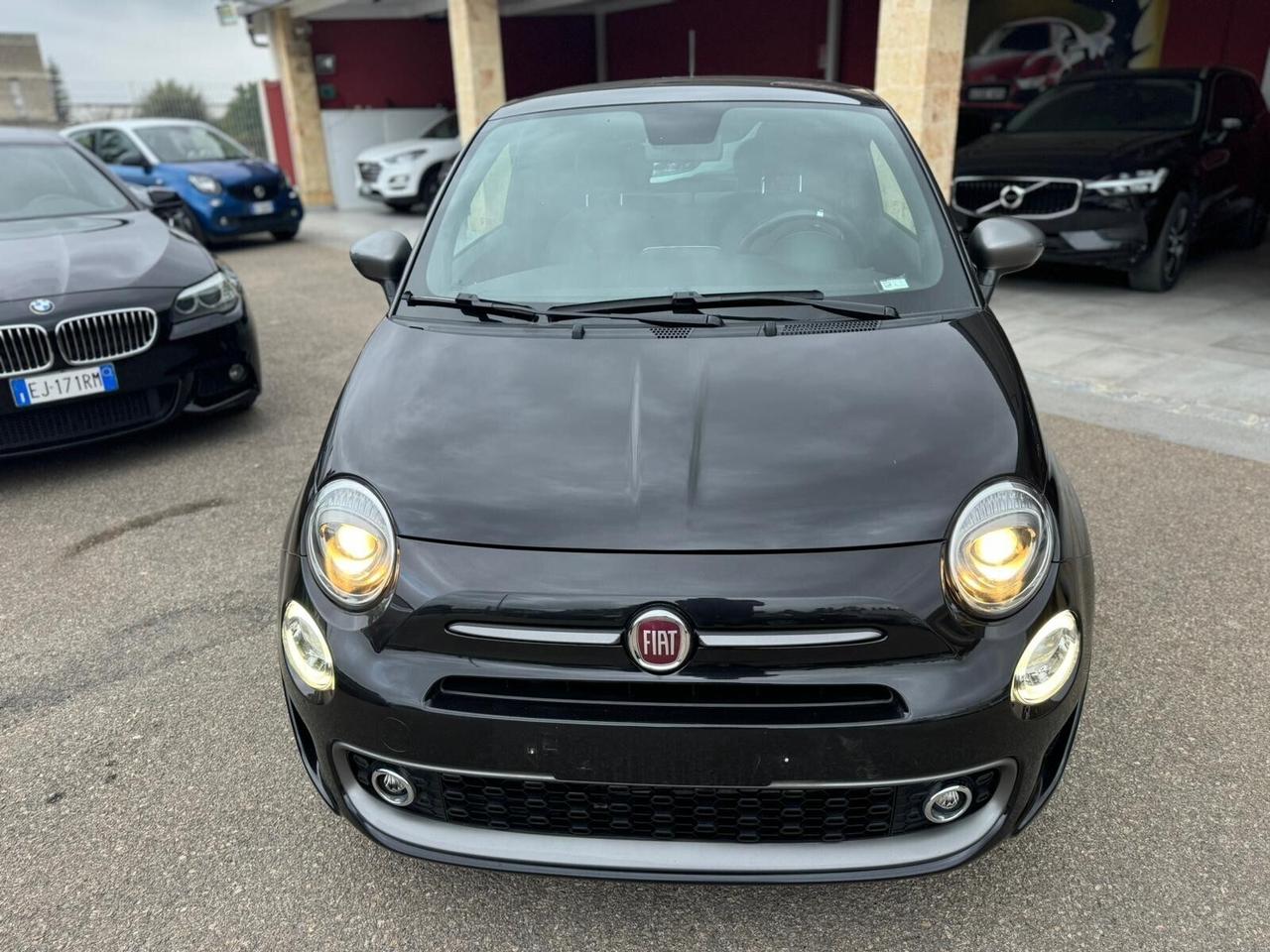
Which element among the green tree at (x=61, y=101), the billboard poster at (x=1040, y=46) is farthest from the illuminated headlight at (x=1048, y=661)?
the green tree at (x=61, y=101)

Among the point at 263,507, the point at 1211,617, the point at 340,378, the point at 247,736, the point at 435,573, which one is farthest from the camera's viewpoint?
the point at 340,378

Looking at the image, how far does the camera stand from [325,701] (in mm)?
1787

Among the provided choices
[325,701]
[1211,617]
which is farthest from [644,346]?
[1211,617]

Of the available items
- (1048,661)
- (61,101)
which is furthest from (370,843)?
(61,101)

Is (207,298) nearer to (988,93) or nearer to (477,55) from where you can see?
(477,55)

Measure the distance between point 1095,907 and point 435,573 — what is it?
154cm

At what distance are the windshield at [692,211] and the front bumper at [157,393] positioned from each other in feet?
7.34

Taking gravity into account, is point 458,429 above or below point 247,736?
above

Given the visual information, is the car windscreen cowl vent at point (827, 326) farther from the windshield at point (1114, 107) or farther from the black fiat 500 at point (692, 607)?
the windshield at point (1114, 107)

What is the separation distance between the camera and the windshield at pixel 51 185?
529 cm

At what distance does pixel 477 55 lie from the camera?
500 inches

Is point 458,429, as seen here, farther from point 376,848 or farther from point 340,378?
point 340,378

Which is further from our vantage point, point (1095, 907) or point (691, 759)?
point (1095, 907)

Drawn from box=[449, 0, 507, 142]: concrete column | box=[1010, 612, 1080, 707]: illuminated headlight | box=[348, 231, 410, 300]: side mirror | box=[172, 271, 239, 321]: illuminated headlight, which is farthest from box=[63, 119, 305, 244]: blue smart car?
box=[1010, 612, 1080, 707]: illuminated headlight
